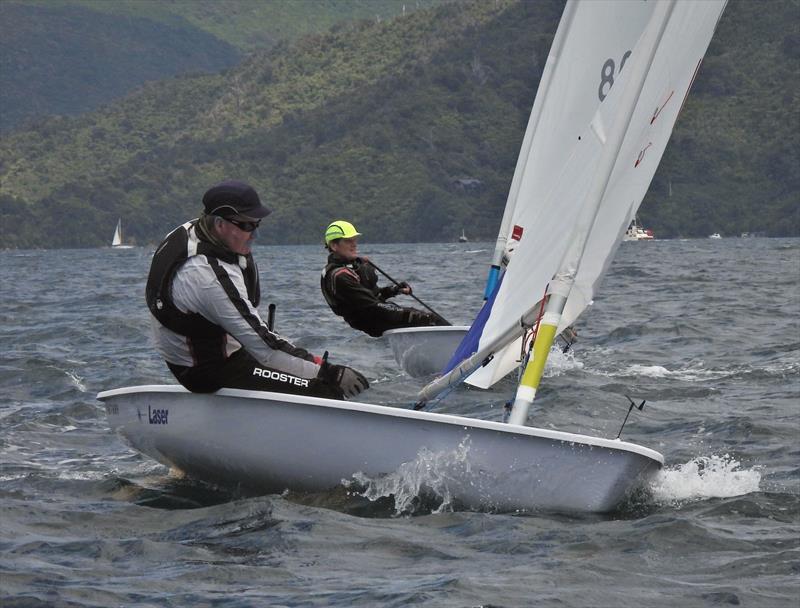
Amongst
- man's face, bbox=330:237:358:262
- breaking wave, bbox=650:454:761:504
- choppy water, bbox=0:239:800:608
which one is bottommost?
choppy water, bbox=0:239:800:608

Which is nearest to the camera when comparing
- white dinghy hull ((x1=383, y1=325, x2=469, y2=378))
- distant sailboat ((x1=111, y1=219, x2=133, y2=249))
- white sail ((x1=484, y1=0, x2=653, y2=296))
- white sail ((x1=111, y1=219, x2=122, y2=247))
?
white sail ((x1=484, y1=0, x2=653, y2=296))

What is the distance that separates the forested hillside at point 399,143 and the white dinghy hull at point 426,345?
105788 mm

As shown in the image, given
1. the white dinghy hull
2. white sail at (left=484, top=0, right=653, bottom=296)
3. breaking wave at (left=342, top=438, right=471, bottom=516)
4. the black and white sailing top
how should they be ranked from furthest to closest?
the white dinghy hull → white sail at (left=484, top=0, right=653, bottom=296) → the black and white sailing top → breaking wave at (left=342, top=438, right=471, bottom=516)

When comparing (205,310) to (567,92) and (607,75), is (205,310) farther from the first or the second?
(567,92)

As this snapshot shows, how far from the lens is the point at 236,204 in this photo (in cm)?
641

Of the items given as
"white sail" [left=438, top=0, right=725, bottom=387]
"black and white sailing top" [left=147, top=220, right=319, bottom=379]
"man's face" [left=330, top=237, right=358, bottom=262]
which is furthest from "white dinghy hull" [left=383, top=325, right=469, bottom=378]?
"black and white sailing top" [left=147, top=220, right=319, bottom=379]

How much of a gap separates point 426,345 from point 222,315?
4653 mm

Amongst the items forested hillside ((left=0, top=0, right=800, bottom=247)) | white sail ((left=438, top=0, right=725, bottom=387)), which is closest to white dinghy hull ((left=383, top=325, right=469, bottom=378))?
white sail ((left=438, top=0, right=725, bottom=387))

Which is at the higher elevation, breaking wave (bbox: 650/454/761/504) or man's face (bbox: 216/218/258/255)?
man's face (bbox: 216/218/258/255)

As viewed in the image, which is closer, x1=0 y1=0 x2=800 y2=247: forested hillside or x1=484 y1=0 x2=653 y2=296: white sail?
x1=484 y1=0 x2=653 y2=296: white sail

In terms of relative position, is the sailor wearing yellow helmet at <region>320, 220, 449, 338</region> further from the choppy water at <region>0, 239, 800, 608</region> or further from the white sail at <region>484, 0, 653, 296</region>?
the white sail at <region>484, 0, 653, 296</region>

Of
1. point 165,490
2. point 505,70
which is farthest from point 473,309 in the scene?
point 505,70

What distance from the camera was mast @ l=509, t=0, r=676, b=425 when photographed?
20.9 ft

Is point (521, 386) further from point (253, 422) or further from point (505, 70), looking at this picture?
point (505, 70)
